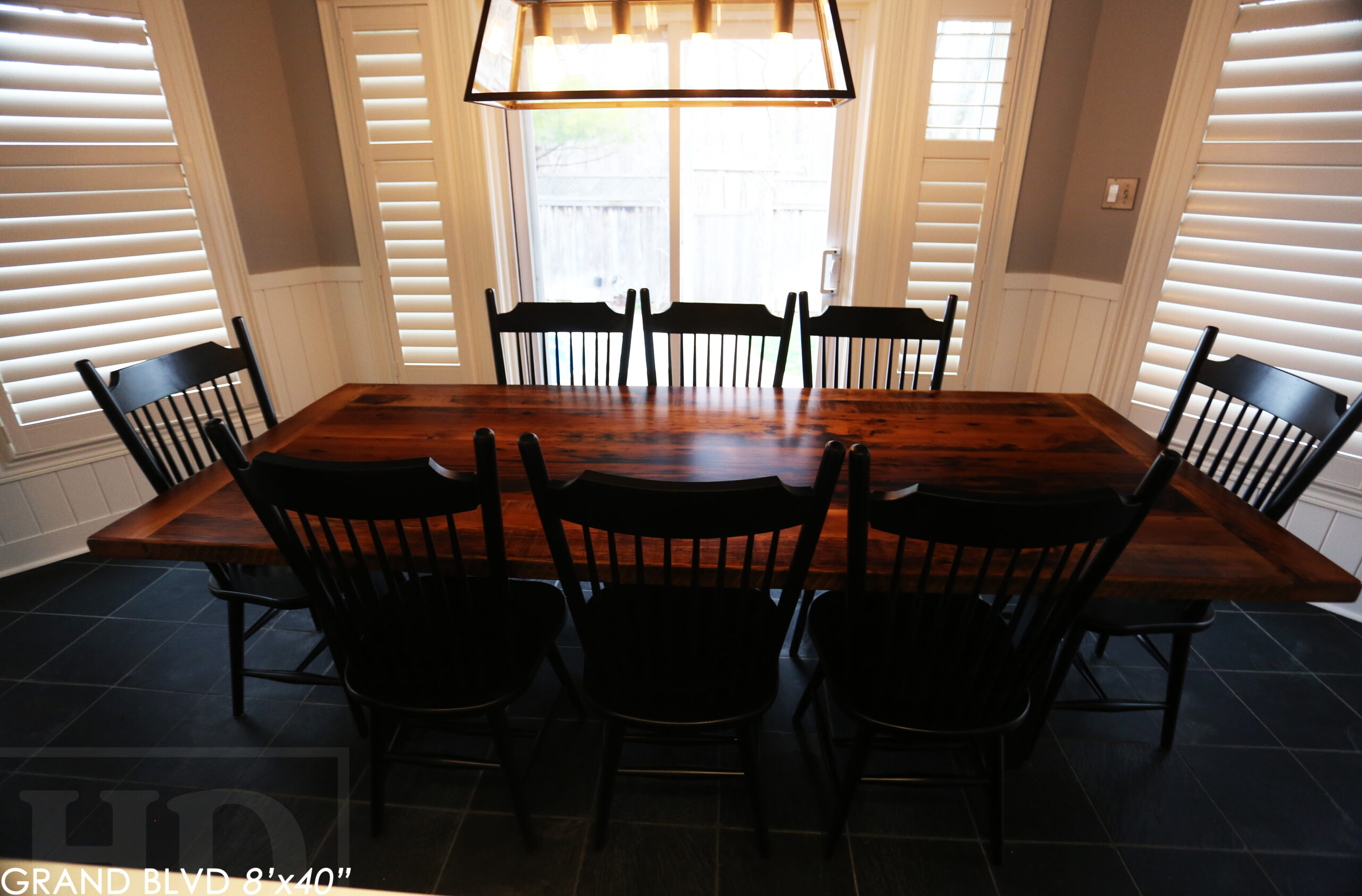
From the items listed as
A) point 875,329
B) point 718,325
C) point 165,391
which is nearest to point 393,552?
point 165,391

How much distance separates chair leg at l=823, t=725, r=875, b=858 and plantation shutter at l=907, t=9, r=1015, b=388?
2206 mm

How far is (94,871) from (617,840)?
3.09ft

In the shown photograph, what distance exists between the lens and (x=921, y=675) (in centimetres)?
122

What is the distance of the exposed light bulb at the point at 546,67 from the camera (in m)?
1.41

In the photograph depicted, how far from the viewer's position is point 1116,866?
4.56ft

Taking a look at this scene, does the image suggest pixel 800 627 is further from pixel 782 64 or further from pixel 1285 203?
pixel 1285 203

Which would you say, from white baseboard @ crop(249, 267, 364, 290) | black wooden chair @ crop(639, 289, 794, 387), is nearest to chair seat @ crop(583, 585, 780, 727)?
black wooden chair @ crop(639, 289, 794, 387)

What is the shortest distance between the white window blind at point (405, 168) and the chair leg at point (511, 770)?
2.24m

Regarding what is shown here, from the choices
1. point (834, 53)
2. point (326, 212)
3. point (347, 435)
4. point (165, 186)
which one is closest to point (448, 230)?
point (326, 212)

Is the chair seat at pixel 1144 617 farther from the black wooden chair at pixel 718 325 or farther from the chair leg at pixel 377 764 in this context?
the chair leg at pixel 377 764

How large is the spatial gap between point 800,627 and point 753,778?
59 cm

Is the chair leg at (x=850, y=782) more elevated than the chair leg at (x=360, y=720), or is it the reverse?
the chair leg at (x=850, y=782)

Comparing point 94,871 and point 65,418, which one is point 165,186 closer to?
point 65,418

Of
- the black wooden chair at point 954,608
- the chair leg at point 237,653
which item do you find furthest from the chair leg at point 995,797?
the chair leg at point 237,653
